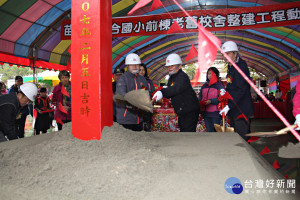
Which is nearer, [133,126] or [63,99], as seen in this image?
[133,126]

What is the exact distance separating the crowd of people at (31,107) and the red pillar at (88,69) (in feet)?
3.54

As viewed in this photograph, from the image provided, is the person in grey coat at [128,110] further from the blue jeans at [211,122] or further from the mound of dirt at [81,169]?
the blue jeans at [211,122]

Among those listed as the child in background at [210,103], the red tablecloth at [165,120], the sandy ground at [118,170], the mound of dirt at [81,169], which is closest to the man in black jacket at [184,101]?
the child in background at [210,103]

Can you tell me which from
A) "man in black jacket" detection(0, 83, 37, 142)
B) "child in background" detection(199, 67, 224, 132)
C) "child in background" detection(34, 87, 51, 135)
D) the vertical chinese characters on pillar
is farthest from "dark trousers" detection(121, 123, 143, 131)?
"child in background" detection(34, 87, 51, 135)

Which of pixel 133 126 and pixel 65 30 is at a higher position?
pixel 65 30

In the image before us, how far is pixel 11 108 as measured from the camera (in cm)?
268

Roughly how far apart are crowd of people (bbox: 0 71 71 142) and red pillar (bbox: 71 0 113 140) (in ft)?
3.54

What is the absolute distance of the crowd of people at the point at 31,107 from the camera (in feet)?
8.75

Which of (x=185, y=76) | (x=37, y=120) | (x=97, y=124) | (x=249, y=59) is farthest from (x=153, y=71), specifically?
(x=97, y=124)

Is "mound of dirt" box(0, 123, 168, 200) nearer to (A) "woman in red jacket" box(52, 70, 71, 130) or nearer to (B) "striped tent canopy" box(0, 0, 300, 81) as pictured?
(A) "woman in red jacket" box(52, 70, 71, 130)

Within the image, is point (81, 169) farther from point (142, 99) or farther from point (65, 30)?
point (65, 30)

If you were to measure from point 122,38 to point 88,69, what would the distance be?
356 inches

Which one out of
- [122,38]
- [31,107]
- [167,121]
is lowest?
[167,121]

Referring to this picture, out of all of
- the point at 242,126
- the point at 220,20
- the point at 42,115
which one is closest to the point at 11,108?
A: the point at 42,115
